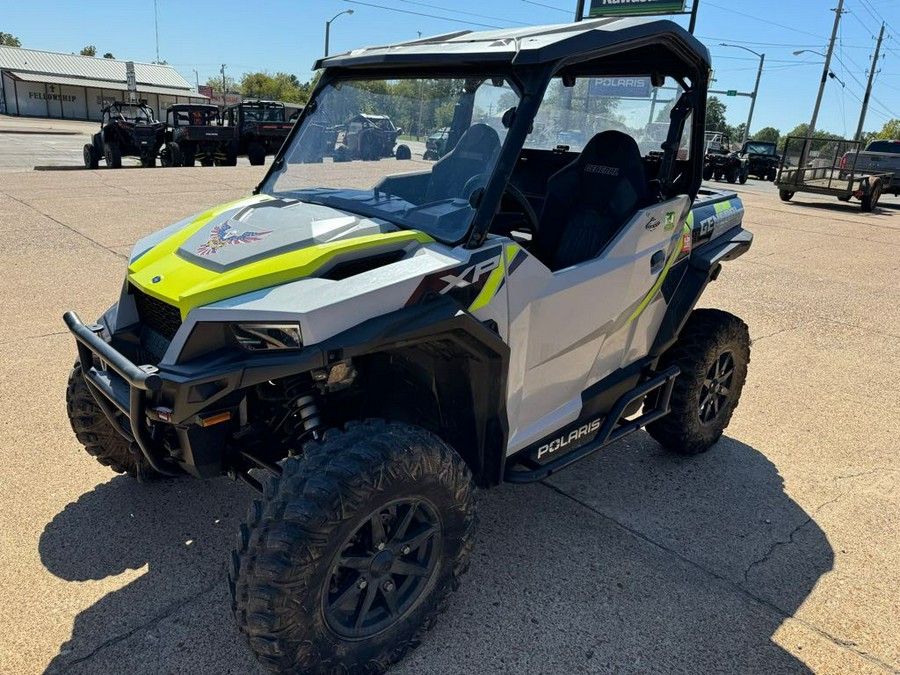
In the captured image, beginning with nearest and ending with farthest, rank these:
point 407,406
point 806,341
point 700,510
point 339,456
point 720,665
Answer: point 339,456 → point 720,665 → point 407,406 → point 700,510 → point 806,341

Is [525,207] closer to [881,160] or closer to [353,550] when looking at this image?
[353,550]

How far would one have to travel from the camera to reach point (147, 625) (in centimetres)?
256

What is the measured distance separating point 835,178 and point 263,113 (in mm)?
17480

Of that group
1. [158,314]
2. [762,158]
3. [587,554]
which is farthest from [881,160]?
[158,314]

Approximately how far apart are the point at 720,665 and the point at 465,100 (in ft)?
7.72

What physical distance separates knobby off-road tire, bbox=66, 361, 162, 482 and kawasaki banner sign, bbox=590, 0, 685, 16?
74.0ft

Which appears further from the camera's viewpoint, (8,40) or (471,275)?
(8,40)

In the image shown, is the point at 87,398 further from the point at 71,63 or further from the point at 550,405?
the point at 71,63

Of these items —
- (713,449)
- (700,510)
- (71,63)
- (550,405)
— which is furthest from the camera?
(71,63)

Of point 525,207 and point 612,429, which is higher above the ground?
point 525,207

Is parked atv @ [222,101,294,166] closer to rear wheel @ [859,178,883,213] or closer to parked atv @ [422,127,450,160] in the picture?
rear wheel @ [859,178,883,213]

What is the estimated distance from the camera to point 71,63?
6581cm

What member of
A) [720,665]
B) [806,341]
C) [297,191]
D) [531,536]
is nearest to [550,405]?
[531,536]

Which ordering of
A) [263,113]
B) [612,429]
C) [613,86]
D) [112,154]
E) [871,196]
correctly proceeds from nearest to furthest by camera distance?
1. [612,429]
2. [613,86]
3. [871,196]
4. [112,154]
5. [263,113]
